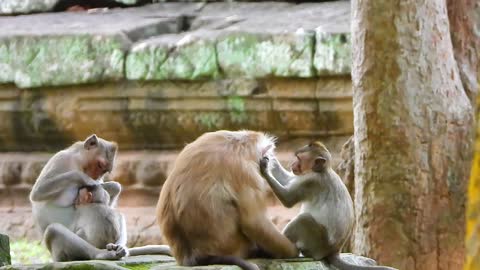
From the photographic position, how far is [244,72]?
33.6 ft

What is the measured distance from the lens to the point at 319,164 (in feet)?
19.2

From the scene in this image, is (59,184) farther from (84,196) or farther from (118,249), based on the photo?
(118,249)

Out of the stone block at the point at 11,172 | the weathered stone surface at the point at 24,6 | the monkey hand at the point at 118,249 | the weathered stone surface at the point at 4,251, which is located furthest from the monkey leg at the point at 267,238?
the weathered stone surface at the point at 24,6

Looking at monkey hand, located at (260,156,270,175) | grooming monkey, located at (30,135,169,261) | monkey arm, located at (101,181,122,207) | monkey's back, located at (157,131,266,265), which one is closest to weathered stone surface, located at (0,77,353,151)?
monkey arm, located at (101,181,122,207)

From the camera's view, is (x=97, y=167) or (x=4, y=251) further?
(x=97, y=167)

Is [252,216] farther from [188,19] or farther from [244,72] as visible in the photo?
[188,19]

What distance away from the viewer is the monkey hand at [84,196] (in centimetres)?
607

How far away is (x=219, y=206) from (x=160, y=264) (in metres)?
0.68

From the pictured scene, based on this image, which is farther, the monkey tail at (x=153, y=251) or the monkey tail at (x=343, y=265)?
the monkey tail at (x=153, y=251)

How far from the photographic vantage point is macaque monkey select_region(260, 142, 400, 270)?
5.82 meters

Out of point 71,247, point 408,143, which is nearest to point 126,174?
point 408,143

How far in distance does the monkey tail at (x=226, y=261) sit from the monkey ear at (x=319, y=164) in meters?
0.68

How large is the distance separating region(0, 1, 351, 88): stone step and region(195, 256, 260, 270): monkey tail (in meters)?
4.65

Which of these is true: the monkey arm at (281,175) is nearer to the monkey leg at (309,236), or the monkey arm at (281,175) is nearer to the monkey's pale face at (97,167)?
the monkey leg at (309,236)
